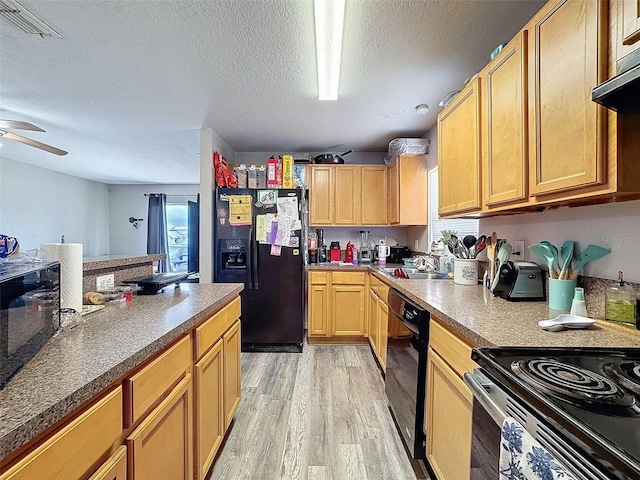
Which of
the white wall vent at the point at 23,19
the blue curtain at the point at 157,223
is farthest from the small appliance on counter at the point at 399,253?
the blue curtain at the point at 157,223

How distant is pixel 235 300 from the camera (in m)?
1.88

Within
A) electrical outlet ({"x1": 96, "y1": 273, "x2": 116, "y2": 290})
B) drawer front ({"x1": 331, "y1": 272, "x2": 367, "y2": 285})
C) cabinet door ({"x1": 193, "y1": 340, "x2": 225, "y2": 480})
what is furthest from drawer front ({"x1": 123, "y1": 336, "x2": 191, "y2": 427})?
drawer front ({"x1": 331, "y1": 272, "x2": 367, "y2": 285})

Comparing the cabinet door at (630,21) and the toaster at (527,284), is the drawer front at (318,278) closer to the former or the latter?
the toaster at (527,284)

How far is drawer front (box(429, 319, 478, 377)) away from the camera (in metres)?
1.10

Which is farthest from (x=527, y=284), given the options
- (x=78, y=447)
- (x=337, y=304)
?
(x=337, y=304)

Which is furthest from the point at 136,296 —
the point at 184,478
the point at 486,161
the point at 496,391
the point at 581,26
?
the point at 581,26

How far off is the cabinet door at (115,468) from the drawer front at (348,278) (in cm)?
266

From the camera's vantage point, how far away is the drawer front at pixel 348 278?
335cm

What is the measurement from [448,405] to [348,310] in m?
2.10

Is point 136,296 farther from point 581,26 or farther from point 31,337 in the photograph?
point 581,26

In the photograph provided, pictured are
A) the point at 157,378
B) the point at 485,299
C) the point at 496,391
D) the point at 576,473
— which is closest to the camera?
the point at 576,473

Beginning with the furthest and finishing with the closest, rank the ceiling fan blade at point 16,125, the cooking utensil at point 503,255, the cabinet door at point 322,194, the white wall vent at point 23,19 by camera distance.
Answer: the cabinet door at point 322,194, the ceiling fan blade at point 16,125, the cooking utensil at point 503,255, the white wall vent at point 23,19

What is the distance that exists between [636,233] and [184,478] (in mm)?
1995

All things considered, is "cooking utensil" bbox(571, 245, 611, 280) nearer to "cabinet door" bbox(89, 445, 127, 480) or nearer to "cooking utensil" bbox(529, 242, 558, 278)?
"cooking utensil" bbox(529, 242, 558, 278)
